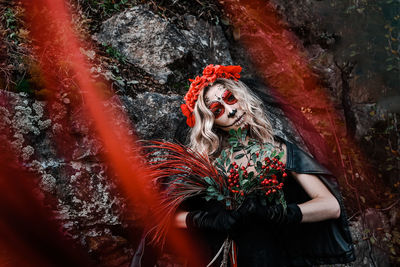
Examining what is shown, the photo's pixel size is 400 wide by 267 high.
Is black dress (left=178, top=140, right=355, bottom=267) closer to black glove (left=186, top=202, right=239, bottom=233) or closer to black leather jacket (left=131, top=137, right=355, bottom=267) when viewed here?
black leather jacket (left=131, top=137, right=355, bottom=267)

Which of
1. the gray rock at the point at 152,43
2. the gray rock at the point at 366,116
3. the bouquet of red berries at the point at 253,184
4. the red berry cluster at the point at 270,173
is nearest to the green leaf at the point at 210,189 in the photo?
the bouquet of red berries at the point at 253,184

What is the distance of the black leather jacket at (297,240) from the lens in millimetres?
2135

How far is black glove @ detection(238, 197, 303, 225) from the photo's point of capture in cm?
194

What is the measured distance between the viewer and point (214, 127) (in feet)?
8.41

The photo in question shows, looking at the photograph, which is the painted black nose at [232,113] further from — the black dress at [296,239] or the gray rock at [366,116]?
the gray rock at [366,116]

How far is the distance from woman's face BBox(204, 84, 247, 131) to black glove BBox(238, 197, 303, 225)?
68 cm

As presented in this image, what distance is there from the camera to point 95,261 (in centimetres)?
228

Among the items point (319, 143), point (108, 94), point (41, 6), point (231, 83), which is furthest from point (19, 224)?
point (319, 143)

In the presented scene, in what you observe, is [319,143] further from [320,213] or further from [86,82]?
[86,82]

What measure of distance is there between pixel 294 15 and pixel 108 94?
281 cm

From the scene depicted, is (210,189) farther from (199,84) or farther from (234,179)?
(199,84)

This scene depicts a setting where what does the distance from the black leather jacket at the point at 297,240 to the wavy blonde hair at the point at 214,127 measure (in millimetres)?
297

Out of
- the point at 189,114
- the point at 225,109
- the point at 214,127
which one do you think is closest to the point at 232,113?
the point at 225,109

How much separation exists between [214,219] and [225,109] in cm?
88
